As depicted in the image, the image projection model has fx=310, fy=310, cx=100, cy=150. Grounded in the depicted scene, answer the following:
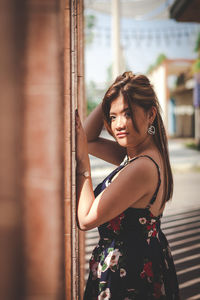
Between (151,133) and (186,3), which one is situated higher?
(186,3)

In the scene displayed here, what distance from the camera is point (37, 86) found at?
464 millimetres

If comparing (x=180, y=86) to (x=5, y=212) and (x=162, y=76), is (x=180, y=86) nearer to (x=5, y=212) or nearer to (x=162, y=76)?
(x=162, y=76)

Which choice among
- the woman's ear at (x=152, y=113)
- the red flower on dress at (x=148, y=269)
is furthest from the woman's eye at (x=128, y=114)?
the red flower on dress at (x=148, y=269)

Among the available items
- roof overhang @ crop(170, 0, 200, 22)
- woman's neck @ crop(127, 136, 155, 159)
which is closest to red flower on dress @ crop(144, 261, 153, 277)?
woman's neck @ crop(127, 136, 155, 159)

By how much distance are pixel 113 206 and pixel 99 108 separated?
2.00 feet

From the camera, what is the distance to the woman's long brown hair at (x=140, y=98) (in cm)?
121

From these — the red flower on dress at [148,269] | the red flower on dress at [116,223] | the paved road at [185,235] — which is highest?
the red flower on dress at [116,223]

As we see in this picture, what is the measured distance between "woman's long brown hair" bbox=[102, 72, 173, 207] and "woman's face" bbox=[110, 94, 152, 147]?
14 mm

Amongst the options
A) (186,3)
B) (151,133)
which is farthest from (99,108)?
(186,3)

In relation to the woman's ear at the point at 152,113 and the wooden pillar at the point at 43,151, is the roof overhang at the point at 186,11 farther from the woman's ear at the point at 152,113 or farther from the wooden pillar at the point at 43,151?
the wooden pillar at the point at 43,151

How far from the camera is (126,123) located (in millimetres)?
1173

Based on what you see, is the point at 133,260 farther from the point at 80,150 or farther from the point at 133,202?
the point at 80,150

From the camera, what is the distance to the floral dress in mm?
1196

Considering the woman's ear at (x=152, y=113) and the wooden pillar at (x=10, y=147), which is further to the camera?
the woman's ear at (x=152, y=113)
